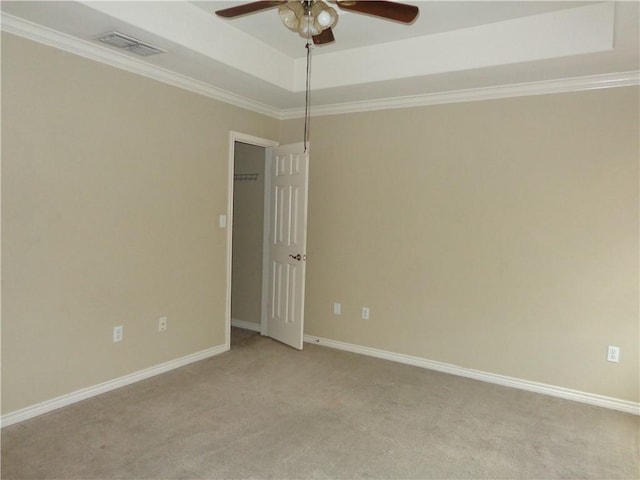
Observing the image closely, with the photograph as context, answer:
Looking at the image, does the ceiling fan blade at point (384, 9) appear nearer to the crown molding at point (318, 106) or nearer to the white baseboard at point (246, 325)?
the crown molding at point (318, 106)

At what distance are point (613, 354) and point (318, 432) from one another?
2293 mm

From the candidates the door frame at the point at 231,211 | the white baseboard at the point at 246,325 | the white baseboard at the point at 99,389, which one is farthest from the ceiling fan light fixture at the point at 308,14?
the white baseboard at the point at 246,325

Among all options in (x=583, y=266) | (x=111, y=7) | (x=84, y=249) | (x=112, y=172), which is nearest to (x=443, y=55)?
(x=583, y=266)

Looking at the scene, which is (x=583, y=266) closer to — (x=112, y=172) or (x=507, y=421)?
(x=507, y=421)

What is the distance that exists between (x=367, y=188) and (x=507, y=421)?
2.35m

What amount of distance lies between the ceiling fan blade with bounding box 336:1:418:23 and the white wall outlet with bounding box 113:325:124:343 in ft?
8.94

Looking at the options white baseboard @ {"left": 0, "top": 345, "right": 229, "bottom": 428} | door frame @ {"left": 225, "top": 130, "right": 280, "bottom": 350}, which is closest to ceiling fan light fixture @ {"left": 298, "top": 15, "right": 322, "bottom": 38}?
door frame @ {"left": 225, "top": 130, "right": 280, "bottom": 350}

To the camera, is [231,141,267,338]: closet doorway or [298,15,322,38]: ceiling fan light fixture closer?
[298,15,322,38]: ceiling fan light fixture

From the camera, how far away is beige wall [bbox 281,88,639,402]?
336 cm

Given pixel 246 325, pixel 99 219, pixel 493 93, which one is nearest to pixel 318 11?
pixel 99 219

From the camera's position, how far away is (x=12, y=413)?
2781 millimetres

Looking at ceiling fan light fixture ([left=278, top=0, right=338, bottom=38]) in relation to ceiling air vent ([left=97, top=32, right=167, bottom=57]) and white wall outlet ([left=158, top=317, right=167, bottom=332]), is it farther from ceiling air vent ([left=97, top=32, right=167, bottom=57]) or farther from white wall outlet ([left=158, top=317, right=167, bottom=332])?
white wall outlet ([left=158, top=317, right=167, bottom=332])

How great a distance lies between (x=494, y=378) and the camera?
12.5 ft

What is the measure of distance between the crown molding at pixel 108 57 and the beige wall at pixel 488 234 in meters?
1.11
